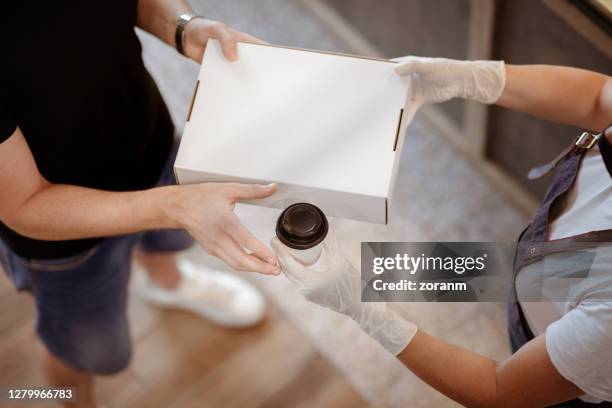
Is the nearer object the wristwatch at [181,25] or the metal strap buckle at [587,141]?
the metal strap buckle at [587,141]

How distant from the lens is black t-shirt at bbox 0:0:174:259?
106cm

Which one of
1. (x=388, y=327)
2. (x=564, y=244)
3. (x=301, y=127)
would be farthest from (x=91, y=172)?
(x=564, y=244)

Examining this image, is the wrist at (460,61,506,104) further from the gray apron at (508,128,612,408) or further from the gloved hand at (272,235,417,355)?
the gloved hand at (272,235,417,355)

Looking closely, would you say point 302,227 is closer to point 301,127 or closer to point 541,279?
point 301,127

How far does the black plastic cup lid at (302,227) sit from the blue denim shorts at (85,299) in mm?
584

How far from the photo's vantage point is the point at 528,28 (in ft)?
5.09

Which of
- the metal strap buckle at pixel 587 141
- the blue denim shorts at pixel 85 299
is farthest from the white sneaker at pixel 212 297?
the metal strap buckle at pixel 587 141

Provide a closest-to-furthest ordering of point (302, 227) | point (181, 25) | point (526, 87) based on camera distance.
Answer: point (302, 227), point (526, 87), point (181, 25)

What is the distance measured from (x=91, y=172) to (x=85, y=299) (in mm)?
305

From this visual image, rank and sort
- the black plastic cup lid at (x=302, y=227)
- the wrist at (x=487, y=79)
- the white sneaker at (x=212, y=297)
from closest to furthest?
the black plastic cup lid at (x=302, y=227)
the wrist at (x=487, y=79)
the white sneaker at (x=212, y=297)

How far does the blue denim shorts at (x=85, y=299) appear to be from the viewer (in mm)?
1388

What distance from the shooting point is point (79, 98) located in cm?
116

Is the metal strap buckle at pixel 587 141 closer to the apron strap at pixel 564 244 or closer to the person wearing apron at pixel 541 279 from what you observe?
the person wearing apron at pixel 541 279

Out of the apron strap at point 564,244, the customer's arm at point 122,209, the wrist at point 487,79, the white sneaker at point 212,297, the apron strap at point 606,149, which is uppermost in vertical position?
the wrist at point 487,79
